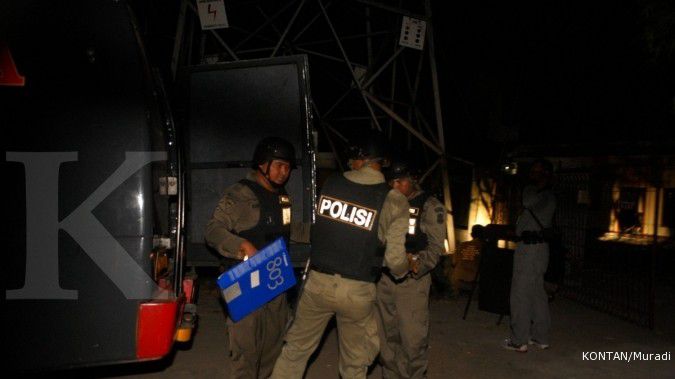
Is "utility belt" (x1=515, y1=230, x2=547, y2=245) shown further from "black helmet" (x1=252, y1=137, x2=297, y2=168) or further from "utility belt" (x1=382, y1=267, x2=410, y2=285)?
"black helmet" (x1=252, y1=137, x2=297, y2=168)

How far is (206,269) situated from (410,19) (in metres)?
5.38

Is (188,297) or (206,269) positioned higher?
(188,297)

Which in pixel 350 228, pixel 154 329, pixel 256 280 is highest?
pixel 350 228

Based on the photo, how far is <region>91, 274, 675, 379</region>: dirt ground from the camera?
4.93 meters

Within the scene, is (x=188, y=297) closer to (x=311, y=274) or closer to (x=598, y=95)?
(x=311, y=274)

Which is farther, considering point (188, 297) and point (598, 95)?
point (598, 95)

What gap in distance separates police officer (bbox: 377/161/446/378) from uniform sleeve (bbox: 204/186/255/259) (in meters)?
1.32

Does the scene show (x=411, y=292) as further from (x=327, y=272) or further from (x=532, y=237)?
(x=532, y=237)

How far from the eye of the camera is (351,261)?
11.7ft

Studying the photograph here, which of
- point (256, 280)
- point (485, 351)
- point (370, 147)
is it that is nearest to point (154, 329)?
point (256, 280)

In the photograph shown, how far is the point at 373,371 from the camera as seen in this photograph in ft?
16.4

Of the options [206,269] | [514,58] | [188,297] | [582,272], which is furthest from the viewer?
[514,58]

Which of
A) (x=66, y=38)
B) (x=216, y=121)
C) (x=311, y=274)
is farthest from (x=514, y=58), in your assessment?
→ (x=66, y=38)

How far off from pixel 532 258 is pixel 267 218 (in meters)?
3.02
